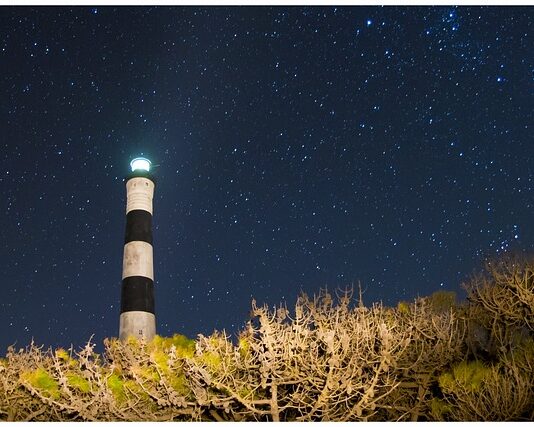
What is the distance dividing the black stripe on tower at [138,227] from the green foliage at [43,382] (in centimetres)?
969

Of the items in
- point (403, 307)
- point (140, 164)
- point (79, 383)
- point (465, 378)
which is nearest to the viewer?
point (465, 378)

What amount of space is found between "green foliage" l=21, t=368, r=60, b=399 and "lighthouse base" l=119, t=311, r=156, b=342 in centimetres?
778

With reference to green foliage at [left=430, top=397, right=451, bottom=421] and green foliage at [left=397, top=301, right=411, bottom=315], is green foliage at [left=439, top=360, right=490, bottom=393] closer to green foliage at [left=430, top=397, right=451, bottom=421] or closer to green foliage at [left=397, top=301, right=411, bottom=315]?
green foliage at [left=430, top=397, right=451, bottom=421]

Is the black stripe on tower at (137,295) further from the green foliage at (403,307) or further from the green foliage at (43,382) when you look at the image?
the green foliage at (403,307)

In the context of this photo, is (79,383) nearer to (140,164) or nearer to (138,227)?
(138,227)

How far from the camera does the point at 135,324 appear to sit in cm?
1806

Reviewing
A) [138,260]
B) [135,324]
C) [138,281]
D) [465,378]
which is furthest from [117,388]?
[138,260]

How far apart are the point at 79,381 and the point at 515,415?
7684mm

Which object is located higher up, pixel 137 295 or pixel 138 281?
pixel 138 281

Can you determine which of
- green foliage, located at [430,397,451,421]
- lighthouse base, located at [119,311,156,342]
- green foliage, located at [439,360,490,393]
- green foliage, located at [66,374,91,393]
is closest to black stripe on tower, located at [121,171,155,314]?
lighthouse base, located at [119,311,156,342]

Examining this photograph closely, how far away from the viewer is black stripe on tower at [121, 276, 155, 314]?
1828 centimetres

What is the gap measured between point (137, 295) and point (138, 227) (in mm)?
2638

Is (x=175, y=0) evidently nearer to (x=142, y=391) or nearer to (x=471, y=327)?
(x=142, y=391)

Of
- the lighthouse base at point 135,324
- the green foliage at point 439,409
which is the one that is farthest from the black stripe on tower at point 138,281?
the green foliage at point 439,409
